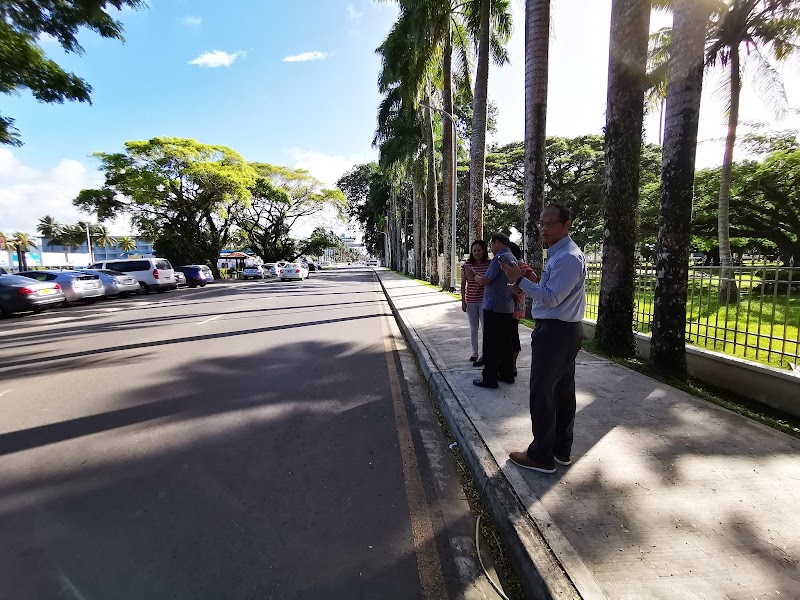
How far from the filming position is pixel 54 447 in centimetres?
396

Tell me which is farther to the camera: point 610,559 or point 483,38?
point 483,38

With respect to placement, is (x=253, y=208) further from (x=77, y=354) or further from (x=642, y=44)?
(x=642, y=44)

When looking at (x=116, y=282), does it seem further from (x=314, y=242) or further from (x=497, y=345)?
(x=314, y=242)

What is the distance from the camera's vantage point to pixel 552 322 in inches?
122

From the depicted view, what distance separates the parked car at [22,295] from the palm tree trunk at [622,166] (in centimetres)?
1652

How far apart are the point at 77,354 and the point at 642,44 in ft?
35.6

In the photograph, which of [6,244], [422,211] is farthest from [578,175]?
[6,244]

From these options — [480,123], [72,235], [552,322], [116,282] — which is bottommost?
[116,282]

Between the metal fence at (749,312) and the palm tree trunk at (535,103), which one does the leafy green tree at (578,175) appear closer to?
the palm tree trunk at (535,103)

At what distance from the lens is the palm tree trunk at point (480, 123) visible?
13742mm

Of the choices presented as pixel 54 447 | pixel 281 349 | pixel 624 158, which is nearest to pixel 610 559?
pixel 54 447

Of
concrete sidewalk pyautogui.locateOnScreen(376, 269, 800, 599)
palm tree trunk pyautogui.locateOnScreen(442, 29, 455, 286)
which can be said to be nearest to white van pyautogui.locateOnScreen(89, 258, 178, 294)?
palm tree trunk pyautogui.locateOnScreen(442, 29, 455, 286)

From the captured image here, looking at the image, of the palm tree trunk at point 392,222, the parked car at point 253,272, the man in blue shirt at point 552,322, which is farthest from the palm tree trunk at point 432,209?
the palm tree trunk at point 392,222

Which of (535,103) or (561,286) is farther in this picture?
(535,103)
